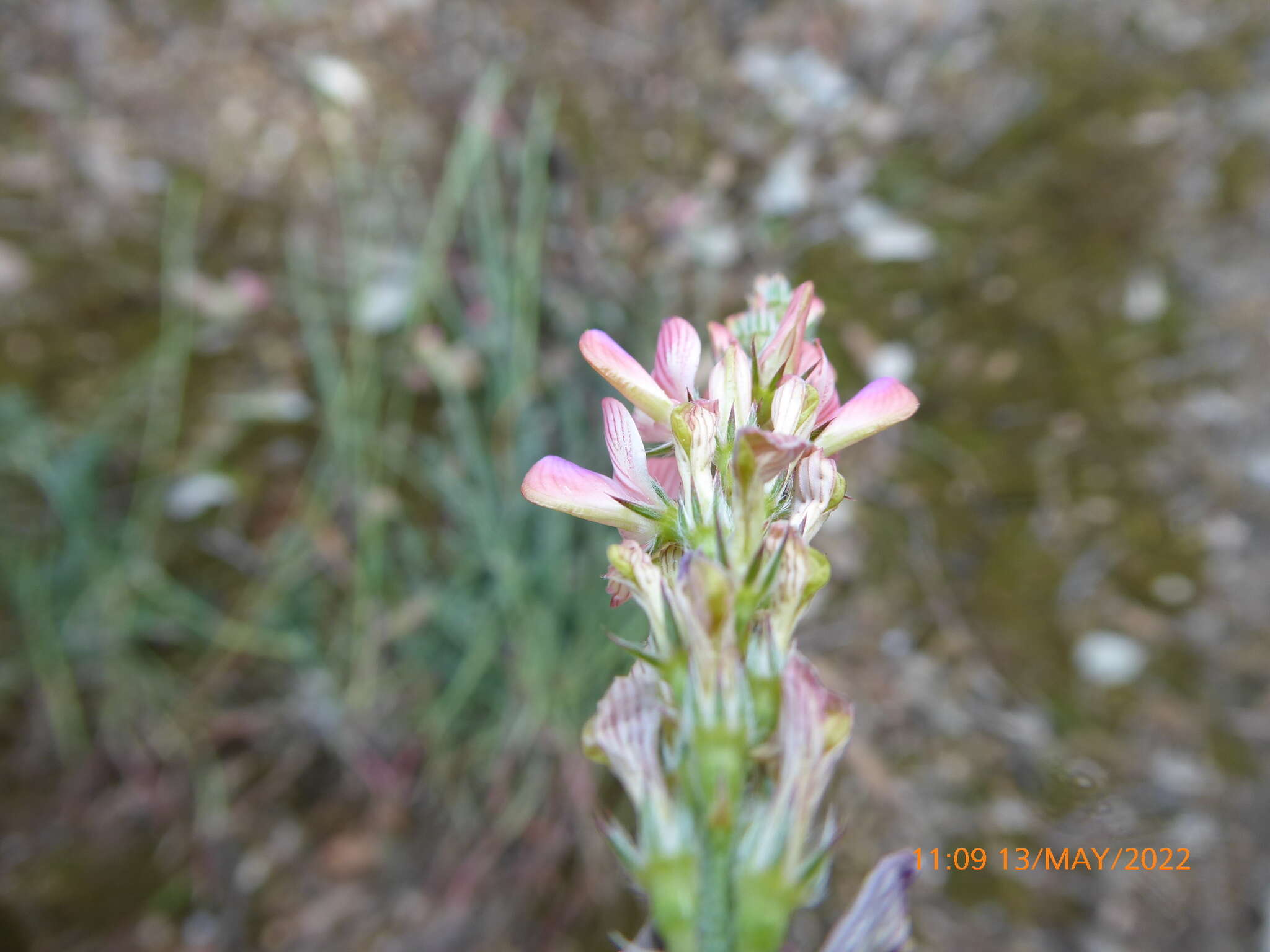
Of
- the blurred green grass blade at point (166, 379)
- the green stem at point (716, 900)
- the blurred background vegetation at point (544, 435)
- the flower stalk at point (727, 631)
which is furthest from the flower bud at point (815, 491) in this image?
the blurred green grass blade at point (166, 379)

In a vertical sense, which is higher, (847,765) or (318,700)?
(318,700)

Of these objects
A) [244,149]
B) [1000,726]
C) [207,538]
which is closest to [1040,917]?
[1000,726]

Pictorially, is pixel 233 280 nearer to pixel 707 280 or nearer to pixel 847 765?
pixel 707 280

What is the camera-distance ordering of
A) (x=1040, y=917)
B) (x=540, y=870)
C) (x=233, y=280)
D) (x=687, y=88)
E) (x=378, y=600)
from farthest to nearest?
(x=687, y=88) < (x=233, y=280) < (x=378, y=600) < (x=540, y=870) < (x=1040, y=917)

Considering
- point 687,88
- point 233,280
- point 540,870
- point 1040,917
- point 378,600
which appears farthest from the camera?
point 687,88

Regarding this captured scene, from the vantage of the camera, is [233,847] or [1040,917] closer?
→ [1040,917]

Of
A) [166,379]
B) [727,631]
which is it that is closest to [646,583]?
[727,631]
